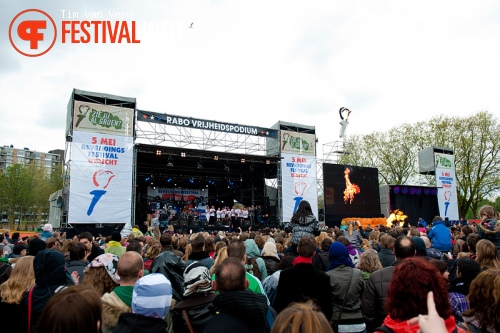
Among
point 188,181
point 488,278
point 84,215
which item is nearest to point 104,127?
point 84,215

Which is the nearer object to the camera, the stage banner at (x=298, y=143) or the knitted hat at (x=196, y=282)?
the knitted hat at (x=196, y=282)

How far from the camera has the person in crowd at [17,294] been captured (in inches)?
122

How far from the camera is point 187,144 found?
18.4 metres

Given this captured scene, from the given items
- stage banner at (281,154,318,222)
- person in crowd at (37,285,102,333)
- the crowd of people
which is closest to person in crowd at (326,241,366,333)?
the crowd of people

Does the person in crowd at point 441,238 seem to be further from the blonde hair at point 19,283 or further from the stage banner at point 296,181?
the stage banner at point 296,181

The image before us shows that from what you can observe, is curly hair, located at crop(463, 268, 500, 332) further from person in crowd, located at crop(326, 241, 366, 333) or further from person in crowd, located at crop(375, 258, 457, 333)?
person in crowd, located at crop(326, 241, 366, 333)

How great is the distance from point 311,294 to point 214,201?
23.9m

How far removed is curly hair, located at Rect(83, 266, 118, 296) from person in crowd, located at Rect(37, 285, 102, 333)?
1.57 metres

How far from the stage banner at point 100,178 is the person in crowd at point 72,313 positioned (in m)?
14.5

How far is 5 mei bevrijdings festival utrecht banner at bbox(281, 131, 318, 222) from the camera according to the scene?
20.2 m

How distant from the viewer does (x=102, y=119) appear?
15.3 metres

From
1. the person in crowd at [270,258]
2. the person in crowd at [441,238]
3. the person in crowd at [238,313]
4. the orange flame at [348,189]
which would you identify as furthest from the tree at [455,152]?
the person in crowd at [238,313]

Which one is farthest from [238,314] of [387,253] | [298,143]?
[298,143]

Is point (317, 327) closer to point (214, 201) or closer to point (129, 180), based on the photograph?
point (129, 180)
